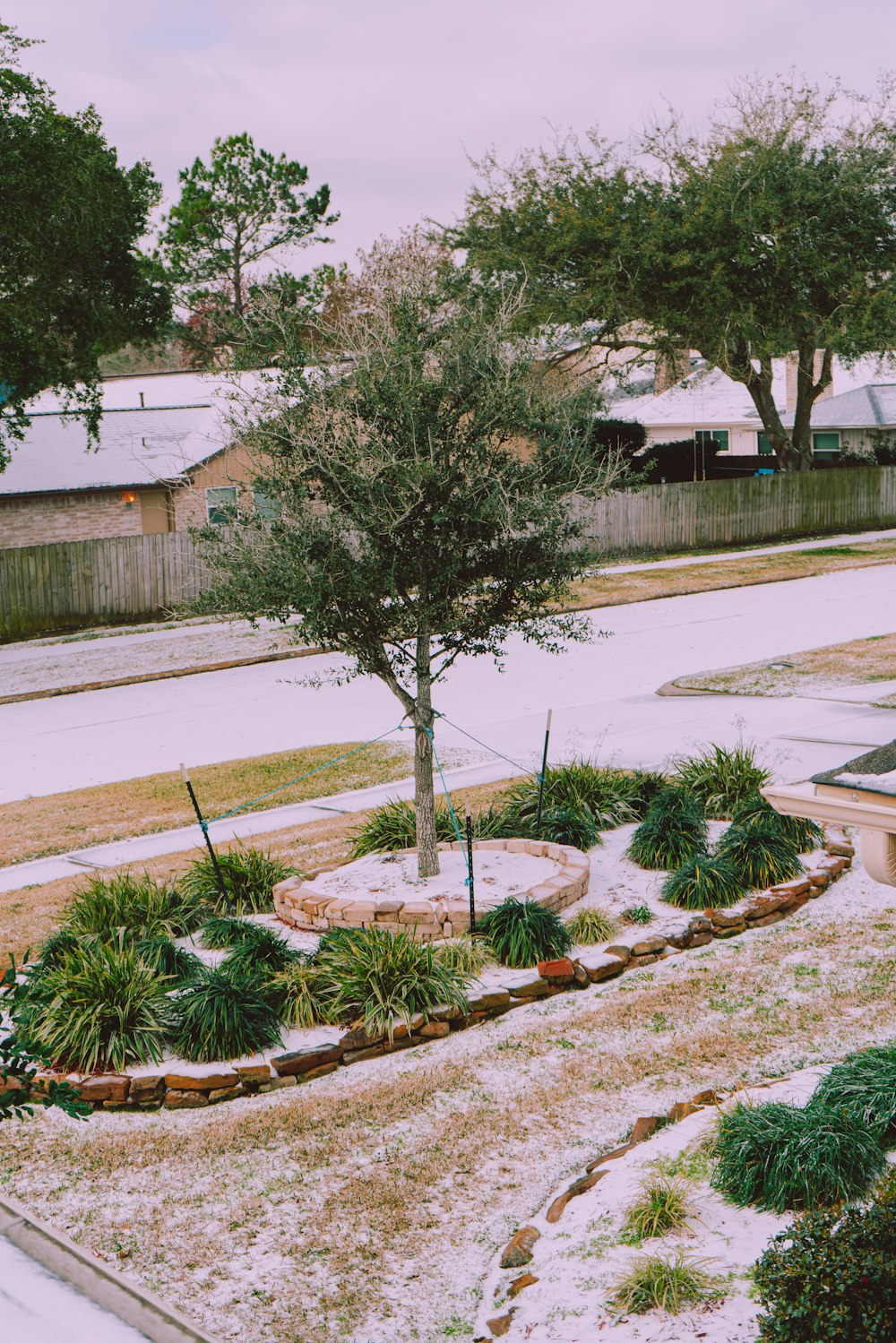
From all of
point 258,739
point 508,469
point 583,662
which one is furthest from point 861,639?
point 508,469

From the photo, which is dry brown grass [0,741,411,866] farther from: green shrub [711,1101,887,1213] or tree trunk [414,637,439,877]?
green shrub [711,1101,887,1213]

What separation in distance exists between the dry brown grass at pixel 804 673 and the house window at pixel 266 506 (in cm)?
906

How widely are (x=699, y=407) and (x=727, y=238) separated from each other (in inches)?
620

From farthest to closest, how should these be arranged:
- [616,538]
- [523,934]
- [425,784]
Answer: [616,538] → [425,784] → [523,934]

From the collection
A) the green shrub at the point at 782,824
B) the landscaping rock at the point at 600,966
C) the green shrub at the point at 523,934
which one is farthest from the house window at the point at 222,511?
the green shrub at the point at 782,824

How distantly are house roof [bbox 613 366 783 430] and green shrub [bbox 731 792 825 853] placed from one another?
37.2 metres

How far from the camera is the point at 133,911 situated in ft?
29.4

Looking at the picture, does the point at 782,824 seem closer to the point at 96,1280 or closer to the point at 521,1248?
the point at 521,1248

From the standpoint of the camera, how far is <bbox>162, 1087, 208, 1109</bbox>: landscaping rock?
6730 millimetres

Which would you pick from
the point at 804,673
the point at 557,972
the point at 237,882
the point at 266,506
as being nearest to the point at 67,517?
the point at 804,673

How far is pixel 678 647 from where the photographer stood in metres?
20.9

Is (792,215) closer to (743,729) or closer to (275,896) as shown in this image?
(743,729)

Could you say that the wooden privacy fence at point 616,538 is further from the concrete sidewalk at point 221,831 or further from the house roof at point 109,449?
the concrete sidewalk at point 221,831

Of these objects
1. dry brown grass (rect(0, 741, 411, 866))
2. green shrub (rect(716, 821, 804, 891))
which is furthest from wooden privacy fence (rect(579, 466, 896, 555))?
green shrub (rect(716, 821, 804, 891))
